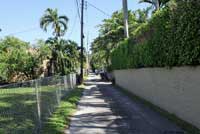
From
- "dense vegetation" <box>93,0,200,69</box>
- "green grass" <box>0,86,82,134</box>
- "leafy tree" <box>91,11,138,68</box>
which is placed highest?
"leafy tree" <box>91,11,138,68</box>

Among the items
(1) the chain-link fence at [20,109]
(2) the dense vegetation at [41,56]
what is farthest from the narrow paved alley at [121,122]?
(2) the dense vegetation at [41,56]

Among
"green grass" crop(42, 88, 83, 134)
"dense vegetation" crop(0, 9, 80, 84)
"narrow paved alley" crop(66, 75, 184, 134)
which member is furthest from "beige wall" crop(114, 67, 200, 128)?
"dense vegetation" crop(0, 9, 80, 84)

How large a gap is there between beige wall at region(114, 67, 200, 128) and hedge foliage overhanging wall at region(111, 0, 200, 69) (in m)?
0.29

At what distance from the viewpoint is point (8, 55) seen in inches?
1769

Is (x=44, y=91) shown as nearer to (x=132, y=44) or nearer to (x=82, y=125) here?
(x=82, y=125)

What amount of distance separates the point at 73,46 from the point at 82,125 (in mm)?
40053

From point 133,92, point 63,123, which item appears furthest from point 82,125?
point 133,92

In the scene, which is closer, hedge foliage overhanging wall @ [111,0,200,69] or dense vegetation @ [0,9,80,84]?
hedge foliage overhanging wall @ [111,0,200,69]

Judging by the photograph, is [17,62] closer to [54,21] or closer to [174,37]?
[54,21]

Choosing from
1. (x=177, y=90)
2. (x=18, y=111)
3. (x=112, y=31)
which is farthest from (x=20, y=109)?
(x=112, y=31)

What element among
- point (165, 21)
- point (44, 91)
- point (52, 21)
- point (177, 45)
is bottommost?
point (44, 91)

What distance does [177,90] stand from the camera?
486 inches

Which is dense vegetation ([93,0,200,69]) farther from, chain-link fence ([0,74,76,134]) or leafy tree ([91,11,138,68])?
leafy tree ([91,11,138,68])

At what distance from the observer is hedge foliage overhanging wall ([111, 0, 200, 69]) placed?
33.0ft
